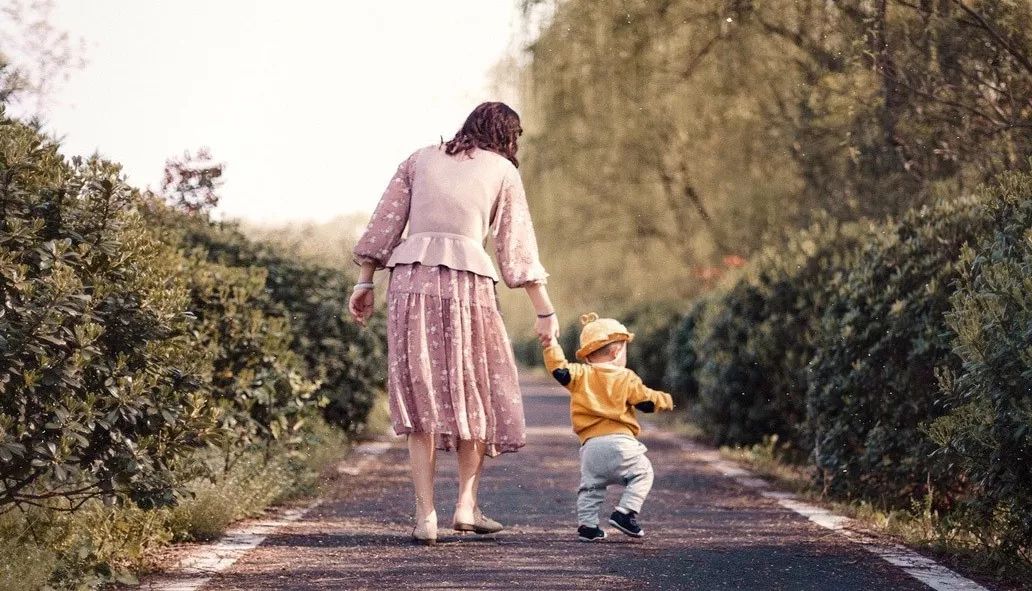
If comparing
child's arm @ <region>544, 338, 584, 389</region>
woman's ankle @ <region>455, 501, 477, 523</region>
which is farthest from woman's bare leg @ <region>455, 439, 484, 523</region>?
child's arm @ <region>544, 338, 584, 389</region>

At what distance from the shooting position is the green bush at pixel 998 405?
18.1 feet

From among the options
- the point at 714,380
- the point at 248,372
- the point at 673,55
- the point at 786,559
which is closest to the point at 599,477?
the point at 786,559

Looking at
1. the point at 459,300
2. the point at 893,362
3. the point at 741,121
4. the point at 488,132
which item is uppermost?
the point at 741,121

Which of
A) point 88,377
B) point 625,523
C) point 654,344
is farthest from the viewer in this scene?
point 654,344

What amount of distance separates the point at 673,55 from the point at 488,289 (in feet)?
40.7

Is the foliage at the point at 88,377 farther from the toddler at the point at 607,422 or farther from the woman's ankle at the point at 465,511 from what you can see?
the toddler at the point at 607,422

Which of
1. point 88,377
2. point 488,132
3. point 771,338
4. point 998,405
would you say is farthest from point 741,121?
point 88,377

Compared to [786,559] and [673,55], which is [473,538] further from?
[673,55]

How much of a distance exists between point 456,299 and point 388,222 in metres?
0.56

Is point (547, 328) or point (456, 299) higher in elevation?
point (456, 299)

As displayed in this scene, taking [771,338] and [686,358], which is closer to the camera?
[771,338]

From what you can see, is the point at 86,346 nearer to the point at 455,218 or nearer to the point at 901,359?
the point at 455,218

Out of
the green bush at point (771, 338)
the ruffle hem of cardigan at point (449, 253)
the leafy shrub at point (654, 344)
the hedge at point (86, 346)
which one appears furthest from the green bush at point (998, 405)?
the leafy shrub at point (654, 344)

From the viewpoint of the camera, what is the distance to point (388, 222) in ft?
24.4
